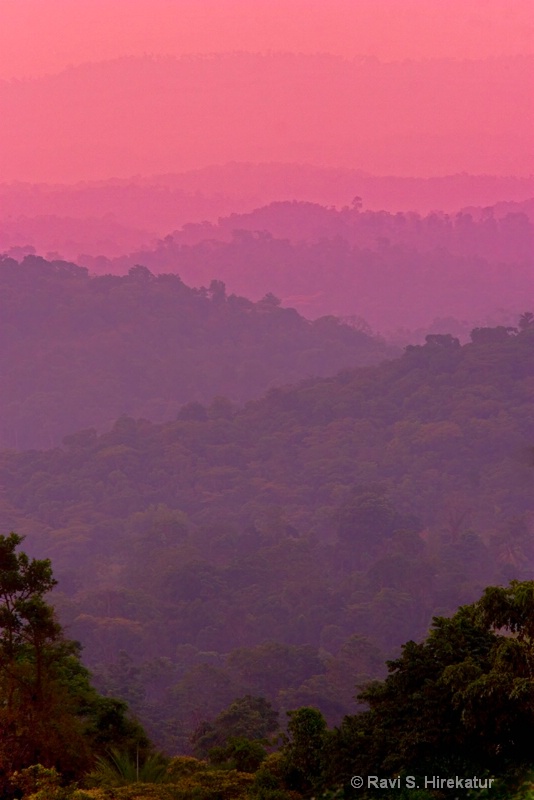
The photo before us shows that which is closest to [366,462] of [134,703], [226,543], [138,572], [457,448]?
[457,448]

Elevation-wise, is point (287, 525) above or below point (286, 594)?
above

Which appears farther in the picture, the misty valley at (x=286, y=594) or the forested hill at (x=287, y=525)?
the forested hill at (x=287, y=525)

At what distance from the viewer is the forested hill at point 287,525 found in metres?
95.0

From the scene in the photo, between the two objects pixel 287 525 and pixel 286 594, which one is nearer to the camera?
pixel 286 594

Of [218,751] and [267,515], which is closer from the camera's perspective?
[218,751]

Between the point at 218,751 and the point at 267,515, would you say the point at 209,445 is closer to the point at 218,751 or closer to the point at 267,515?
the point at 267,515

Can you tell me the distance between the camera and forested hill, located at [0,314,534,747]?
95000mm

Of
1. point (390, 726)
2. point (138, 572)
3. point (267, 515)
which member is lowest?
point (390, 726)

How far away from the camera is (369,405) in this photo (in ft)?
630

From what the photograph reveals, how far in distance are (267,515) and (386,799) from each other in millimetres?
132262

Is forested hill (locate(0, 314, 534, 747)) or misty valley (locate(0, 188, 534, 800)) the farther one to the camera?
forested hill (locate(0, 314, 534, 747))

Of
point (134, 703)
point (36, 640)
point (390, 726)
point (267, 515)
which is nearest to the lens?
point (390, 726)

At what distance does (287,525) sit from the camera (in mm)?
141875

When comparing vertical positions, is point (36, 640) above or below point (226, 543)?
below
